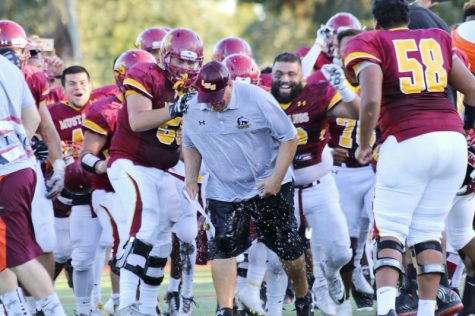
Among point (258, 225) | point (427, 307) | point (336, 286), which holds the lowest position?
point (336, 286)

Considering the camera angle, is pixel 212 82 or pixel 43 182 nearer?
pixel 212 82

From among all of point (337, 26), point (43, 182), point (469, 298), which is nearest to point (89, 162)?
point (43, 182)

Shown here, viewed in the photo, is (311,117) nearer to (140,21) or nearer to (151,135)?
(151,135)

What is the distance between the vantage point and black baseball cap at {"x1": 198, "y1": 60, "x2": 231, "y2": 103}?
6.89m

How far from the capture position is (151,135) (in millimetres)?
7953

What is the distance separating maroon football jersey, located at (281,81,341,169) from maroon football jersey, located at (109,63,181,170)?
0.91m

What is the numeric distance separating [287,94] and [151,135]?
1076 mm

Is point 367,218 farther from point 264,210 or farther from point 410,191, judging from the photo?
point 410,191

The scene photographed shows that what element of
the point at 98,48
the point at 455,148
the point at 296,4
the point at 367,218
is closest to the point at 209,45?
the point at 98,48

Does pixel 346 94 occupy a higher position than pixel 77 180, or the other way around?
pixel 346 94

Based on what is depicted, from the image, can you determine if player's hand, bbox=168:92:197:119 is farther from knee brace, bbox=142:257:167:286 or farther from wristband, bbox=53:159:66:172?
knee brace, bbox=142:257:167:286

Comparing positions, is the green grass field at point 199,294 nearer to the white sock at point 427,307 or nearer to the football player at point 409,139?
the white sock at point 427,307

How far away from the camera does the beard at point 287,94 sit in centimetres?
821

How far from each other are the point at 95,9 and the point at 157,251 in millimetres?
27059
